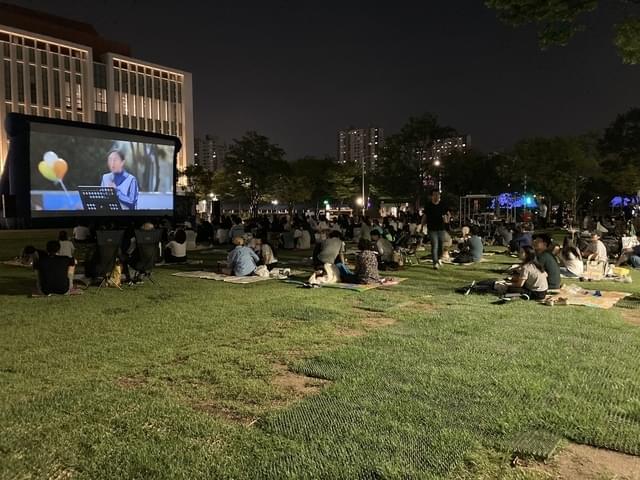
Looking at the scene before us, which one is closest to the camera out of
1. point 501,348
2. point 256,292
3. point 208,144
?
point 501,348

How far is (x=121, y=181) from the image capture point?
27.0 m

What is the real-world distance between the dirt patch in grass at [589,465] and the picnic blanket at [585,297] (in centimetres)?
491

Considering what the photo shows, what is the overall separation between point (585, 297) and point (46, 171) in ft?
76.9

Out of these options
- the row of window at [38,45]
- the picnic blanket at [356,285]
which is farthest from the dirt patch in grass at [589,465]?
the row of window at [38,45]

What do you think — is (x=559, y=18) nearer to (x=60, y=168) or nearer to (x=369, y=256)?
(x=369, y=256)

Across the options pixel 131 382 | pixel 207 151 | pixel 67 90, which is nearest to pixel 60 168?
pixel 131 382

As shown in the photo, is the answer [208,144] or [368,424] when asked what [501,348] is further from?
[208,144]

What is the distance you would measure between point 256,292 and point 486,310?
3.90 metres

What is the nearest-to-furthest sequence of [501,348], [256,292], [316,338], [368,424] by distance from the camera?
1. [368,424]
2. [501,348]
3. [316,338]
4. [256,292]

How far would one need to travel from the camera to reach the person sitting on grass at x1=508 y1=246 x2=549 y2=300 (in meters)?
8.07

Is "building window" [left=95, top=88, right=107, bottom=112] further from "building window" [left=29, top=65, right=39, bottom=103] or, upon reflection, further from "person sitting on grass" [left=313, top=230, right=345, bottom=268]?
"person sitting on grass" [left=313, top=230, right=345, bottom=268]

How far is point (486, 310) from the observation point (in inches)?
290

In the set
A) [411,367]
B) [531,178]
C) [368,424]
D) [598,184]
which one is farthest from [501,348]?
[598,184]

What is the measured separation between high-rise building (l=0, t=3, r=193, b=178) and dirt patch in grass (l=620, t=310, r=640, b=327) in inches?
2145
